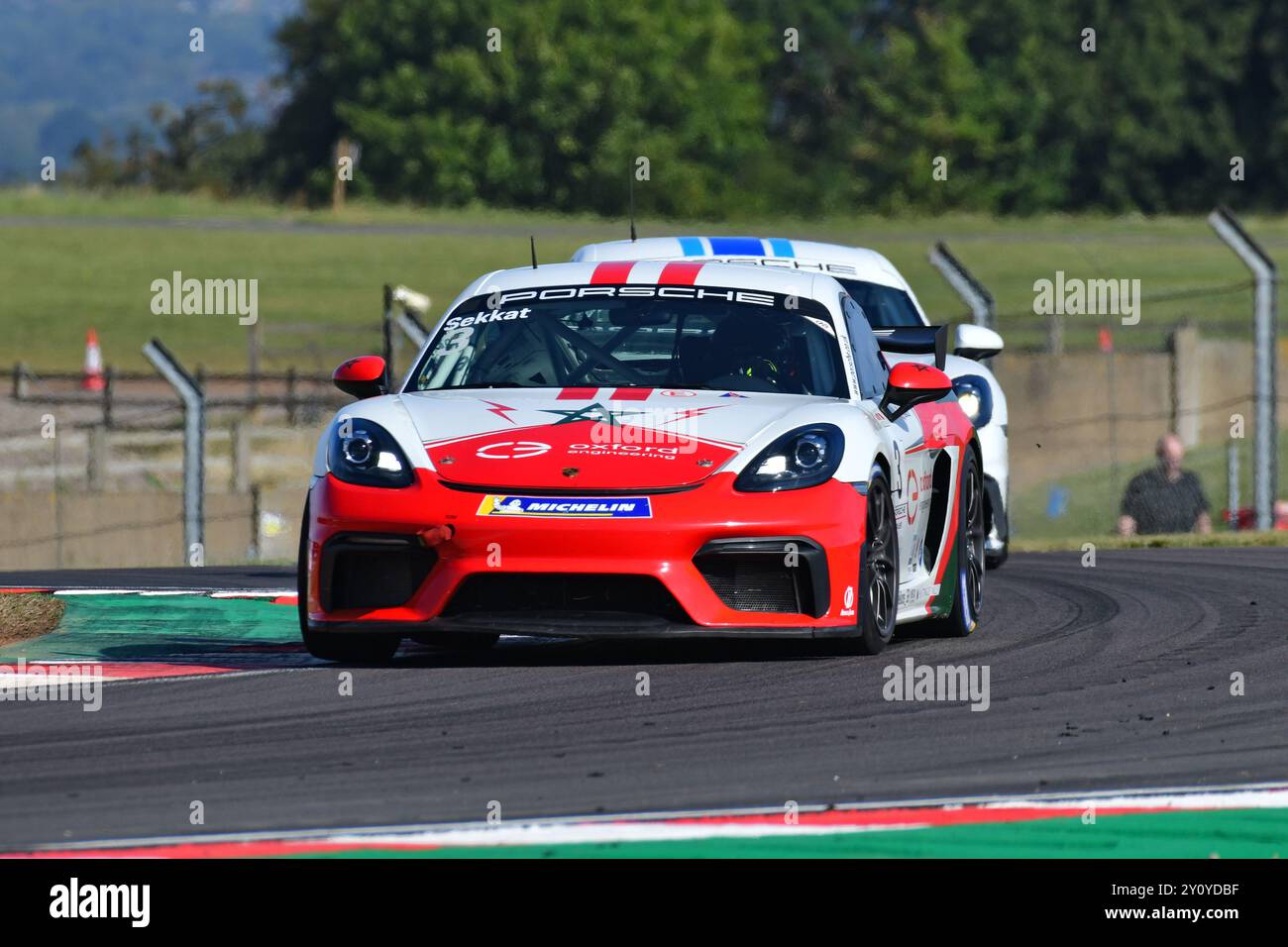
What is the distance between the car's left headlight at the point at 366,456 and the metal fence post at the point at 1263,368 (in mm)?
8420

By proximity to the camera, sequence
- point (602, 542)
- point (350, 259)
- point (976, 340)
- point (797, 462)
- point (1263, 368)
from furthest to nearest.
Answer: point (350, 259), point (1263, 368), point (976, 340), point (797, 462), point (602, 542)

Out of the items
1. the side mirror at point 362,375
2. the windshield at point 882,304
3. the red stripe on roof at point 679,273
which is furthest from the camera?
the windshield at point 882,304

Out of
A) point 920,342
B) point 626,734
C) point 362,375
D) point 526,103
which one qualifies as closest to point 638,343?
point 362,375

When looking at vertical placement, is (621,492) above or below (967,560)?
above

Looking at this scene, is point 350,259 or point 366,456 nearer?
point 366,456

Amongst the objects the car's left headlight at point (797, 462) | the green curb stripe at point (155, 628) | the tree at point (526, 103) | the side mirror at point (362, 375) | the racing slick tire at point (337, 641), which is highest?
the tree at point (526, 103)

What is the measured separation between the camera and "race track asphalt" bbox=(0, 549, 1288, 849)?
18.3 ft

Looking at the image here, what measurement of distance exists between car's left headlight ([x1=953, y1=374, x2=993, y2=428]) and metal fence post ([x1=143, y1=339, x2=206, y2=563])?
4389 millimetres

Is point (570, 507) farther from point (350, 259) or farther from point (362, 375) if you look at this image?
point (350, 259)

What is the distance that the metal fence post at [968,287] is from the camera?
15195 mm

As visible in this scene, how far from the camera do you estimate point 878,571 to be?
26.9ft

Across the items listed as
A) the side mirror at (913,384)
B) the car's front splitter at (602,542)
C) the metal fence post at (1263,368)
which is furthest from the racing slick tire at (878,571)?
the metal fence post at (1263,368)

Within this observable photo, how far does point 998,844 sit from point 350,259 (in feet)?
172

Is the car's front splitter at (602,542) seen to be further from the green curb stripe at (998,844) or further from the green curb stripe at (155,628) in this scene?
the green curb stripe at (998,844)
